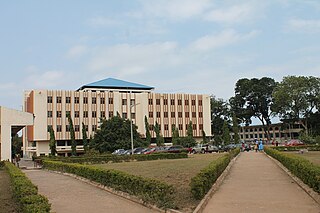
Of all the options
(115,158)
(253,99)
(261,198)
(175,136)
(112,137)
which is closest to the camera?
(261,198)

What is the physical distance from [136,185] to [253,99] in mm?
75176

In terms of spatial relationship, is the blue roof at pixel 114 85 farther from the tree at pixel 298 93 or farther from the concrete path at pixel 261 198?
the concrete path at pixel 261 198

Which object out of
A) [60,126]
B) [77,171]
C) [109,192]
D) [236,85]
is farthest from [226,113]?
[109,192]

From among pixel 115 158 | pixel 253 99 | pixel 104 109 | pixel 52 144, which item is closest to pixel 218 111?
pixel 253 99

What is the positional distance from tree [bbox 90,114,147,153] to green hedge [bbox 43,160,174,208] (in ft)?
123

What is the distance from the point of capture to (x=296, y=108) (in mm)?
76375

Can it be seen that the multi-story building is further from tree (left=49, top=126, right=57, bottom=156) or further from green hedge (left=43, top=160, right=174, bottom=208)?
green hedge (left=43, top=160, right=174, bottom=208)

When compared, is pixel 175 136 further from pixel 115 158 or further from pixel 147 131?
A: pixel 115 158

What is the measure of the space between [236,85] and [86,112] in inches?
1479

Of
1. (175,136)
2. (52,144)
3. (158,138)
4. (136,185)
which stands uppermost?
(175,136)

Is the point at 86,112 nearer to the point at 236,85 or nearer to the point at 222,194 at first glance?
the point at 236,85

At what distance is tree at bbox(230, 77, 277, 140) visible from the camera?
83750 mm

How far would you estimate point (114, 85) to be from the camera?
7500cm

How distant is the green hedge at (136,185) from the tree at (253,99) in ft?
225
